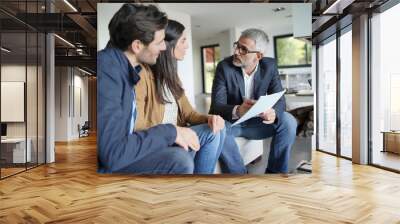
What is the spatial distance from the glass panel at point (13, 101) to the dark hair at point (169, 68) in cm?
258

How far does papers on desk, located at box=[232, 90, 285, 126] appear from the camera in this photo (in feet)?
18.5

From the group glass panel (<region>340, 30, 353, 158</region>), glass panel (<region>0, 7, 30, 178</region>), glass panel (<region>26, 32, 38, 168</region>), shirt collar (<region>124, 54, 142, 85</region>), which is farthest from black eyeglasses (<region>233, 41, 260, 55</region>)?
glass panel (<region>26, 32, 38, 168</region>)

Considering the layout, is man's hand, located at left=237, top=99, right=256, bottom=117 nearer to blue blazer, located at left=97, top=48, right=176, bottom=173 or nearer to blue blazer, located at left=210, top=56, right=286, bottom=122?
blue blazer, located at left=210, top=56, right=286, bottom=122

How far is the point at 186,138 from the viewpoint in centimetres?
555

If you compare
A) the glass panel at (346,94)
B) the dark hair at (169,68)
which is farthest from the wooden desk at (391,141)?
the dark hair at (169,68)

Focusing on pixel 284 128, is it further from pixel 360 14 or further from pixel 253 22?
pixel 360 14

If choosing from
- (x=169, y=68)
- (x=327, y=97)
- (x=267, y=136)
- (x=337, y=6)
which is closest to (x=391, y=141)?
(x=337, y=6)

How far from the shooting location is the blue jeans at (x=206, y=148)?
5621mm

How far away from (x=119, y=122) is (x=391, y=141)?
4.74 m

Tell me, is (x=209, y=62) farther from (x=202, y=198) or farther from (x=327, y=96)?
(x=327, y=96)

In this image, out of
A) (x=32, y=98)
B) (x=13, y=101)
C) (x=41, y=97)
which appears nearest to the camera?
(x=13, y=101)

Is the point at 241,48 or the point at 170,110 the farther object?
the point at 241,48

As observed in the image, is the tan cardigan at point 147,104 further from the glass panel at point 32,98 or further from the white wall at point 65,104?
the white wall at point 65,104

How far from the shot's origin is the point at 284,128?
5.80 metres
